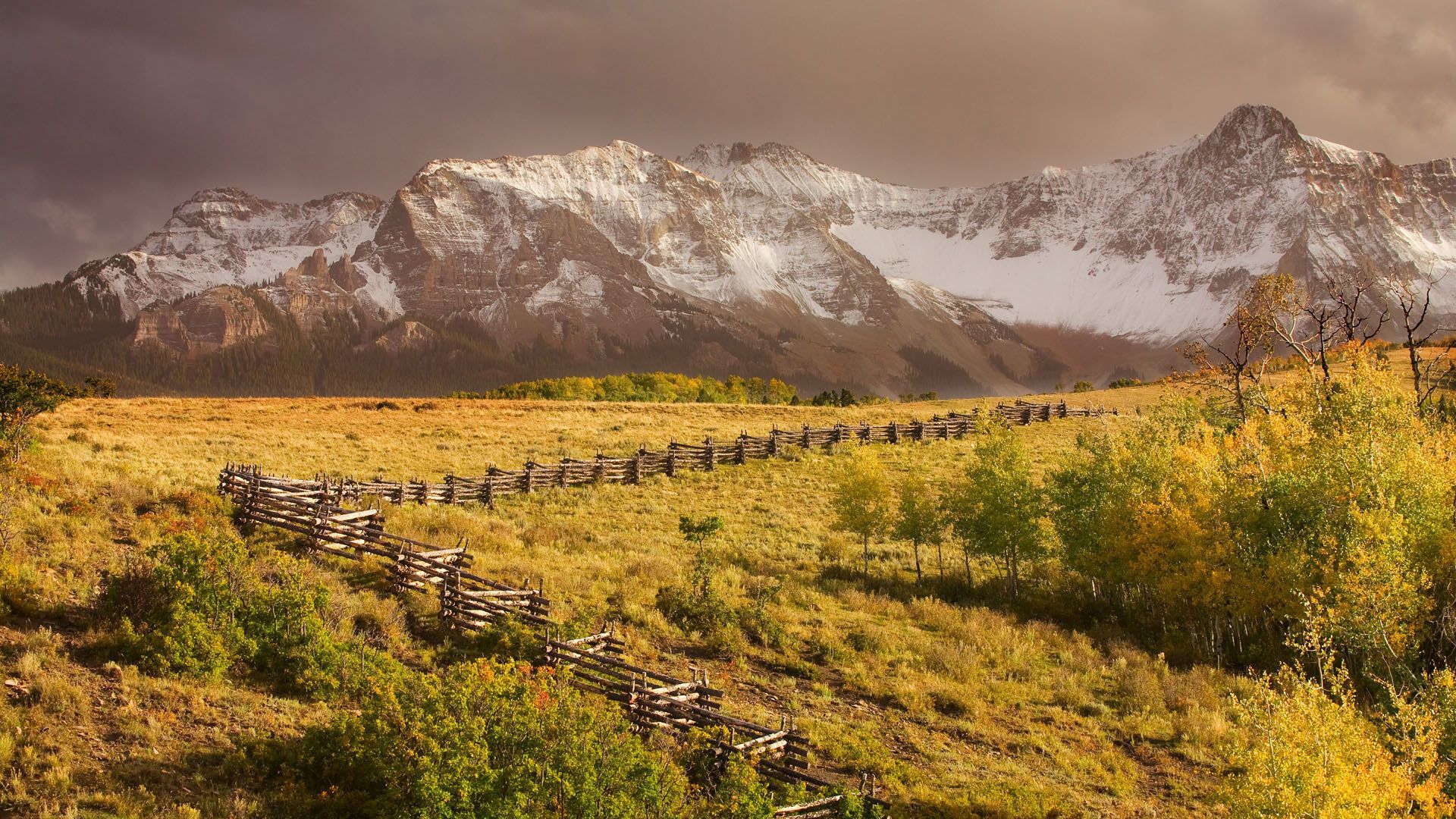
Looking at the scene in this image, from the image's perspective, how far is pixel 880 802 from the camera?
17.5m

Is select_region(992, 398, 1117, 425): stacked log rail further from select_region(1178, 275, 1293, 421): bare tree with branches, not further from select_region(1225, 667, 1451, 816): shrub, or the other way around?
select_region(1225, 667, 1451, 816): shrub

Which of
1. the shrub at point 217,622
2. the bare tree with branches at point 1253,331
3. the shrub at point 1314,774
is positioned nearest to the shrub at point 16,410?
the shrub at point 217,622

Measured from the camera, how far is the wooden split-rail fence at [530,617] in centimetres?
1805

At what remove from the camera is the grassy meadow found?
15.0m

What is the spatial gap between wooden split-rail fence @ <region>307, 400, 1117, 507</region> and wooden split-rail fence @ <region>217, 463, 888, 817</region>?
2.53m

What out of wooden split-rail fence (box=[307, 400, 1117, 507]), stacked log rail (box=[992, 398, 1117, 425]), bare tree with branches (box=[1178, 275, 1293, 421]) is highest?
bare tree with branches (box=[1178, 275, 1293, 421])

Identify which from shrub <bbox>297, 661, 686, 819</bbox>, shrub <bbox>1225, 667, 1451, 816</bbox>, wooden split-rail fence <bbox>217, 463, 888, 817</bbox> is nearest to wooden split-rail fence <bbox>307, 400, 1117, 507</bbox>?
wooden split-rail fence <bbox>217, 463, 888, 817</bbox>

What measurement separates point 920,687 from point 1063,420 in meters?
54.2

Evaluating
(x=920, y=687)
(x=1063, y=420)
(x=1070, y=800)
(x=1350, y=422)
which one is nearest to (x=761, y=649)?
(x=920, y=687)

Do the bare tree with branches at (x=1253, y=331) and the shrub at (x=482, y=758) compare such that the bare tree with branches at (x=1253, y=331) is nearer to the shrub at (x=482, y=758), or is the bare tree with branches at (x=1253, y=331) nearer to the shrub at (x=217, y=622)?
the shrub at (x=482, y=758)

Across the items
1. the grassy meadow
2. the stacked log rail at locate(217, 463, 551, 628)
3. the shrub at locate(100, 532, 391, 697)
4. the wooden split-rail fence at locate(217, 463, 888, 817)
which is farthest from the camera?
the stacked log rail at locate(217, 463, 551, 628)

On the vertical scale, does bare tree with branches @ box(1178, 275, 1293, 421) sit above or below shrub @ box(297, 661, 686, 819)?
above

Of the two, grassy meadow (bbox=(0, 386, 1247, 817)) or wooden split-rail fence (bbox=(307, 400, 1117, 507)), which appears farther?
wooden split-rail fence (bbox=(307, 400, 1117, 507))

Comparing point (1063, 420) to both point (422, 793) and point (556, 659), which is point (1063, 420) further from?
point (422, 793)
